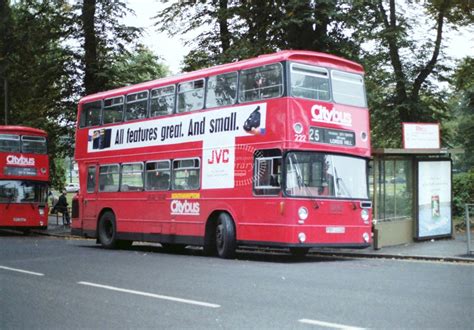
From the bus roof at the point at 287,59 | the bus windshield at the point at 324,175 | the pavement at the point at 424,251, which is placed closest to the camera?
the bus windshield at the point at 324,175

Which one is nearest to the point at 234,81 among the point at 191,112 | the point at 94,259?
the point at 191,112

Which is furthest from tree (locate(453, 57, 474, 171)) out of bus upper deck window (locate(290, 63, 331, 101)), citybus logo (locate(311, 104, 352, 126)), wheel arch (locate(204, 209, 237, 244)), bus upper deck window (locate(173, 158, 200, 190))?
wheel arch (locate(204, 209, 237, 244))

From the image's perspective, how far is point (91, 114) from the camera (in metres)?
23.2

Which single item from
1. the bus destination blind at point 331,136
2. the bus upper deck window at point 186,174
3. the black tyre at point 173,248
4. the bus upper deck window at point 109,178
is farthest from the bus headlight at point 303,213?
the bus upper deck window at point 109,178

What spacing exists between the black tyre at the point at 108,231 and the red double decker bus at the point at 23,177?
10.1 metres

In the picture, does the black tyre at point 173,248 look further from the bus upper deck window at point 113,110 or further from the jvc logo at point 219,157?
the jvc logo at point 219,157

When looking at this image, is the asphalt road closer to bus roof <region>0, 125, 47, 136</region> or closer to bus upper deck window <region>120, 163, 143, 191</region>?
bus upper deck window <region>120, 163, 143, 191</region>

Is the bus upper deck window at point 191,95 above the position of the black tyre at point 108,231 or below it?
above

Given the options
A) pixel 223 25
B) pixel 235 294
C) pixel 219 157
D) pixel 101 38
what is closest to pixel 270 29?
pixel 223 25

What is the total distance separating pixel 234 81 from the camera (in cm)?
1717

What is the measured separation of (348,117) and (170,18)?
16782 mm

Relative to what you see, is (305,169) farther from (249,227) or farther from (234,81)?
(234,81)

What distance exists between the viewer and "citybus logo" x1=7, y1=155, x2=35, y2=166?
1214 inches

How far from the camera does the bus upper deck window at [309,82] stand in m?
15.8
